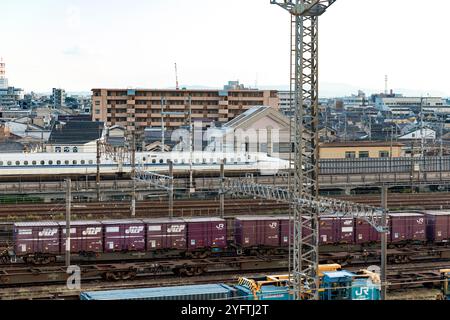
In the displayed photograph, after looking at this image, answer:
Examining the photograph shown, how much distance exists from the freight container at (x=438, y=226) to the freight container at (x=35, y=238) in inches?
567

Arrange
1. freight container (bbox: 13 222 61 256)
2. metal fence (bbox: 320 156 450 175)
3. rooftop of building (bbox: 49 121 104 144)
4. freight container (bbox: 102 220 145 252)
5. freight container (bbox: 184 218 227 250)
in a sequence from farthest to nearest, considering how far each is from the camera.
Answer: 1. rooftop of building (bbox: 49 121 104 144)
2. metal fence (bbox: 320 156 450 175)
3. freight container (bbox: 184 218 227 250)
4. freight container (bbox: 102 220 145 252)
5. freight container (bbox: 13 222 61 256)

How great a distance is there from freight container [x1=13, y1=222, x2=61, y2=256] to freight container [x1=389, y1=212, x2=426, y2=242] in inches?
495

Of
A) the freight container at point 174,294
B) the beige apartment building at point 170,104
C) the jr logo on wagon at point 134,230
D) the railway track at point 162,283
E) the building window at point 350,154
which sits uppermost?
the beige apartment building at point 170,104

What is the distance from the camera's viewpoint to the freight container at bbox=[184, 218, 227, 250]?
26.6 meters

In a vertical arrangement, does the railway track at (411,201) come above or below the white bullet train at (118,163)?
below

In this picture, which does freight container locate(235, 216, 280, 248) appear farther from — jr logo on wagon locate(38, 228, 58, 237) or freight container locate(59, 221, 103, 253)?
jr logo on wagon locate(38, 228, 58, 237)

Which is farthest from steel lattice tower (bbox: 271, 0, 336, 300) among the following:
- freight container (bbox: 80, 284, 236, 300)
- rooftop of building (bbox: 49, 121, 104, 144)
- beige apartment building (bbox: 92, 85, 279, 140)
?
beige apartment building (bbox: 92, 85, 279, 140)

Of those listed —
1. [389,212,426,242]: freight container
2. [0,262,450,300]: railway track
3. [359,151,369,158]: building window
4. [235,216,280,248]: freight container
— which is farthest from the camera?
[359,151,369,158]: building window

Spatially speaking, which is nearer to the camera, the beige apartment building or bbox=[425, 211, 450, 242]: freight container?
bbox=[425, 211, 450, 242]: freight container

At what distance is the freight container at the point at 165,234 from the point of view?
85.5ft

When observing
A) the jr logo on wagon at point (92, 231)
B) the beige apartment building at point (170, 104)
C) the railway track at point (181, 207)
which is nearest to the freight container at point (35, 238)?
the jr logo on wagon at point (92, 231)

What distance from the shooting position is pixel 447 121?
11350 centimetres

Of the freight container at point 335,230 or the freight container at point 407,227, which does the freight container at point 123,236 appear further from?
the freight container at point 407,227
